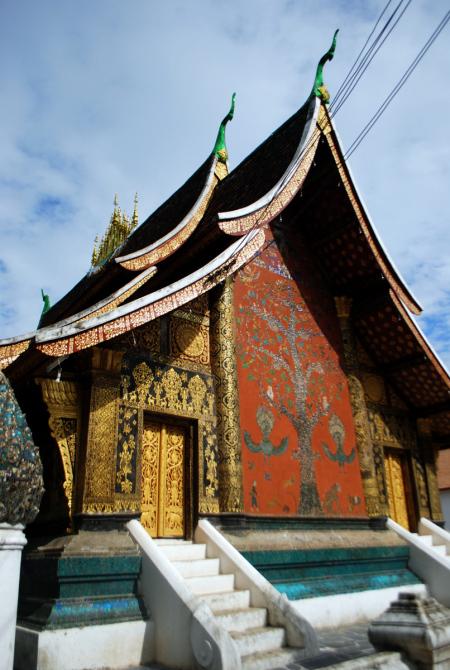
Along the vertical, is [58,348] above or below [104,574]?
above

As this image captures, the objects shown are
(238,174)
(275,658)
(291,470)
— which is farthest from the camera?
(238,174)

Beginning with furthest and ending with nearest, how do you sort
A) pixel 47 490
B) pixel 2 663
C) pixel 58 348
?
pixel 47 490
pixel 58 348
pixel 2 663

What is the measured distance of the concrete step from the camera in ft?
12.4

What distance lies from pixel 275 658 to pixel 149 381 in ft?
9.93

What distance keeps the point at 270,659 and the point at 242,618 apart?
627 millimetres

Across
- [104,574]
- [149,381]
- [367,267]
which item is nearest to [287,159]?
[367,267]

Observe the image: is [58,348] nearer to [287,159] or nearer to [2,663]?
[2,663]

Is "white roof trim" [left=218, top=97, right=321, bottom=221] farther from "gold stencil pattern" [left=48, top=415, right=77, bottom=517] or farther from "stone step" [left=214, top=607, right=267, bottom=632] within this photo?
"stone step" [left=214, top=607, right=267, bottom=632]

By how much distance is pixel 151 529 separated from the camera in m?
5.68

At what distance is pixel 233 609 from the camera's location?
4.71 meters

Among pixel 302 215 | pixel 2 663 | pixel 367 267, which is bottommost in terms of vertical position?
pixel 2 663

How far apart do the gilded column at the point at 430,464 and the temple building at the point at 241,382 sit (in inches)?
1.4

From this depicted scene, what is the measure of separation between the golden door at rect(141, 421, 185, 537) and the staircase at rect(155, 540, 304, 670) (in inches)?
8.4

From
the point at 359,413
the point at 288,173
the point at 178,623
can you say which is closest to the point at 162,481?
the point at 178,623
